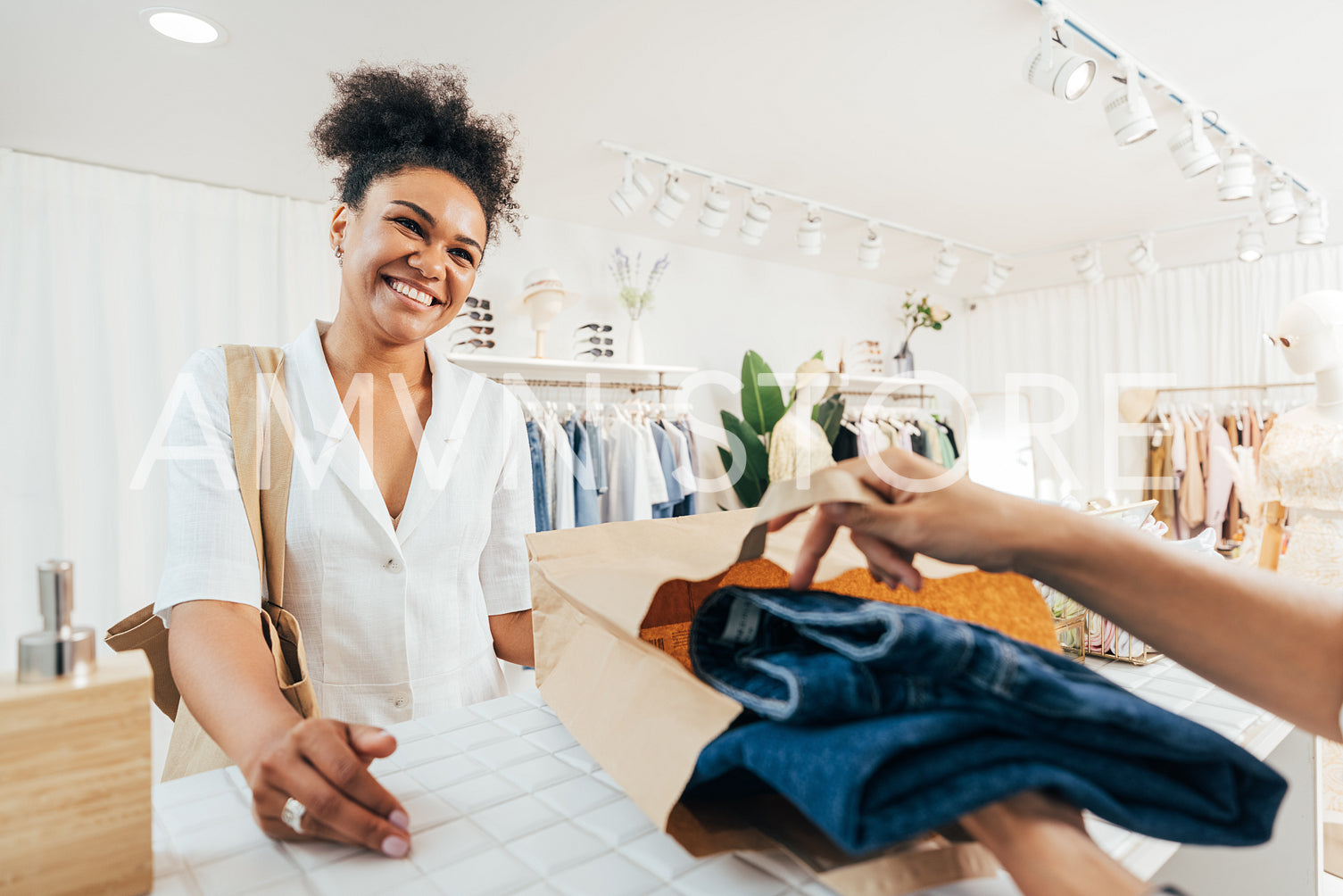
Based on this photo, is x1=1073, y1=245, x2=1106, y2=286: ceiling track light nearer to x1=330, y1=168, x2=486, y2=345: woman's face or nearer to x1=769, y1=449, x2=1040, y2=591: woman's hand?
x1=330, y1=168, x2=486, y2=345: woman's face

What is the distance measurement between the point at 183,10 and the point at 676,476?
229 cm

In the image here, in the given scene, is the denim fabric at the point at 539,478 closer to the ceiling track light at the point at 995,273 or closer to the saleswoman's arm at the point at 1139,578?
the saleswoman's arm at the point at 1139,578

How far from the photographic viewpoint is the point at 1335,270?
13.1 feet

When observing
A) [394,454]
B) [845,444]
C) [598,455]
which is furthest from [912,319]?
[394,454]

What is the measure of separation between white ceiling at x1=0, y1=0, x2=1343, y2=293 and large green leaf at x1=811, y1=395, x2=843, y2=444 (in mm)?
1127

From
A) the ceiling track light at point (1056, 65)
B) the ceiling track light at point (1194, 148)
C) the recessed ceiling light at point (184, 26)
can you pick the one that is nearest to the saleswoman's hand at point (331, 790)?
the recessed ceiling light at point (184, 26)

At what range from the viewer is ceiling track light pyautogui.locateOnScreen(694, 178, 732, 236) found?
277 centimetres

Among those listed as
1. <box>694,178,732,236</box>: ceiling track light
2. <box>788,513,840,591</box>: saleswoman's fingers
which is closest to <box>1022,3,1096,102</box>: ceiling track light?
<box>694,178,732,236</box>: ceiling track light

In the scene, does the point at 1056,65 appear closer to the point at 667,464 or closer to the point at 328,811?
the point at 667,464

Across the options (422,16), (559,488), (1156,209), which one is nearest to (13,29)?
(422,16)

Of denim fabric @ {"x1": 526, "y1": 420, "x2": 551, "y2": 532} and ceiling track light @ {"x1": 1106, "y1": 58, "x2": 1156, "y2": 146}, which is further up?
ceiling track light @ {"x1": 1106, "y1": 58, "x2": 1156, "y2": 146}

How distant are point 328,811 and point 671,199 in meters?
2.57

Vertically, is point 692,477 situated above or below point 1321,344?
below

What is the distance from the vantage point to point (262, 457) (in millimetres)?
916
